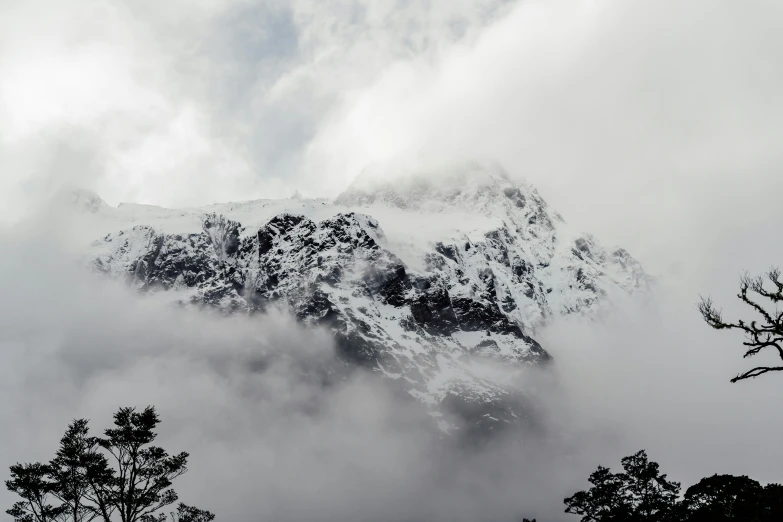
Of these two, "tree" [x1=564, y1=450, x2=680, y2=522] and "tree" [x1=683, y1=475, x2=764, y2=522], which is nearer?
"tree" [x1=683, y1=475, x2=764, y2=522]

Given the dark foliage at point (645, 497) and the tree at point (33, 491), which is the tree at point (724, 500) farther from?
the tree at point (33, 491)

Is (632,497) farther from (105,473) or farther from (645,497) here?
(105,473)

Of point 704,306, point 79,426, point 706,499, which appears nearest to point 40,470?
point 79,426

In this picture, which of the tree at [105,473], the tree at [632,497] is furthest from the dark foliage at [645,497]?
the tree at [105,473]

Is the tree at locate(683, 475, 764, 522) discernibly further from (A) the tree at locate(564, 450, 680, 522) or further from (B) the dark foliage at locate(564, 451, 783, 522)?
(A) the tree at locate(564, 450, 680, 522)

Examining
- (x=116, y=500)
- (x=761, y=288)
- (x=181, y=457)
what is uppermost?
(x=181, y=457)

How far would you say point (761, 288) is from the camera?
69.5ft

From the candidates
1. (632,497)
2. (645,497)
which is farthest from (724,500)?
(632,497)

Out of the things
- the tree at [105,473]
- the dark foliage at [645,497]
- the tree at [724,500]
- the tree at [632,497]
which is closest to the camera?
the tree at [105,473]

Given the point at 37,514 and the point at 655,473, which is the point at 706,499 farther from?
the point at 37,514

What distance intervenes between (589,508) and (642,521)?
5.88 meters

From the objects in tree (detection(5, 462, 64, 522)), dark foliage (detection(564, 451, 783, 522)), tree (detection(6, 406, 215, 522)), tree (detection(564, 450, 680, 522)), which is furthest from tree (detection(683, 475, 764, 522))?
tree (detection(5, 462, 64, 522))

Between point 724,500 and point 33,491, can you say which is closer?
point 33,491

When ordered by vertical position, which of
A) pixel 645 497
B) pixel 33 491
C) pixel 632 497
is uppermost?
pixel 632 497
